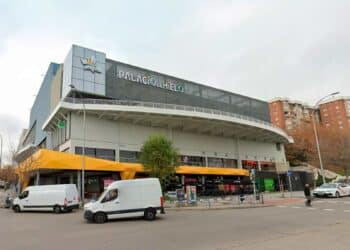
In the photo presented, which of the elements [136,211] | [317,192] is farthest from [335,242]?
[317,192]

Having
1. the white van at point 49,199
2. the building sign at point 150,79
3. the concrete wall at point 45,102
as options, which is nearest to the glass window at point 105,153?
the building sign at point 150,79

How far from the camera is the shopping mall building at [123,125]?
114 feet

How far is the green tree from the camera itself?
2942cm

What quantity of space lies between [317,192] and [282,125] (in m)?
77.6

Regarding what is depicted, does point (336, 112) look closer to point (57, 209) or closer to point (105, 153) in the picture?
point (105, 153)

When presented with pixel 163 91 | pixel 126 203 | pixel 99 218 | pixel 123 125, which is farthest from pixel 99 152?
pixel 99 218

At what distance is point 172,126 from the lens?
46.3 meters

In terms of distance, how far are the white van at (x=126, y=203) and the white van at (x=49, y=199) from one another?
24.5 feet

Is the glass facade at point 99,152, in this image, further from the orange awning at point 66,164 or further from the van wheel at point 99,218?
the van wheel at point 99,218

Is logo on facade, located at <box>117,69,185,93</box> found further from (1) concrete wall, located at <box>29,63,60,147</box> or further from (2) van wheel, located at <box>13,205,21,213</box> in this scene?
(2) van wheel, located at <box>13,205,21,213</box>

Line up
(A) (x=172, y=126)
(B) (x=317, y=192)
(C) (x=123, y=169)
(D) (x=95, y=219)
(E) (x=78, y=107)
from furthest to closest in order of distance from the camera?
(A) (x=172, y=126)
(E) (x=78, y=107)
(C) (x=123, y=169)
(B) (x=317, y=192)
(D) (x=95, y=219)

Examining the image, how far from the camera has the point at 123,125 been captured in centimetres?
4128

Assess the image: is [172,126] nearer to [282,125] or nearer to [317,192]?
[317,192]

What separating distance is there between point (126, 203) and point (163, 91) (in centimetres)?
3275
